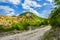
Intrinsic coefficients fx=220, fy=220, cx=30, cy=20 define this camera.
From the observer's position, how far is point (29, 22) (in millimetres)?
25828

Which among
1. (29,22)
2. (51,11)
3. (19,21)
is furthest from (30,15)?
(51,11)

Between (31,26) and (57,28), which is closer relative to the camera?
(57,28)

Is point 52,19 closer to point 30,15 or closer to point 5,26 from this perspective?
point 5,26

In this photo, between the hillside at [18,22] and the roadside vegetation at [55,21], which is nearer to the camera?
the roadside vegetation at [55,21]

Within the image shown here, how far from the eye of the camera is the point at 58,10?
28.7ft

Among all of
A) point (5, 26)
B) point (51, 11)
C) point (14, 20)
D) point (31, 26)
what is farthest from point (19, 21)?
point (51, 11)

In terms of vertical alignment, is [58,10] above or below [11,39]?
above

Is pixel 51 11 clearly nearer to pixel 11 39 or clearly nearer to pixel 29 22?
pixel 11 39

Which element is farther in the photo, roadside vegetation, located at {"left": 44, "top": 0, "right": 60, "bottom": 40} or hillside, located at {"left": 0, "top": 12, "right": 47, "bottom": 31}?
hillside, located at {"left": 0, "top": 12, "right": 47, "bottom": 31}

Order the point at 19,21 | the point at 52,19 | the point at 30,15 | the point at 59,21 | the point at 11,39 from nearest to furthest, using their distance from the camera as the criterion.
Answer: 1. the point at 59,21
2. the point at 52,19
3. the point at 11,39
4. the point at 19,21
5. the point at 30,15

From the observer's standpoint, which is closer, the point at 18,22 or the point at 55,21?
the point at 55,21

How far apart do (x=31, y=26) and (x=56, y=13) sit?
724 inches

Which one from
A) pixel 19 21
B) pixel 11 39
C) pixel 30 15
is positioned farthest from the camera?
pixel 30 15

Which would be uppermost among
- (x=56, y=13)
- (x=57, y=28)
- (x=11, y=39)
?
(x=56, y=13)
